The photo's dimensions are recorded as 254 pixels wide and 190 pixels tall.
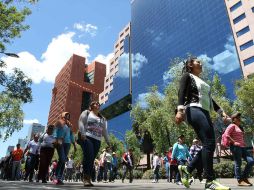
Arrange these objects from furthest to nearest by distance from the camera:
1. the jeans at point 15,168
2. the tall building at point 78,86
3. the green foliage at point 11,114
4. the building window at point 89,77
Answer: the building window at point 89,77
the tall building at point 78,86
the green foliage at point 11,114
the jeans at point 15,168

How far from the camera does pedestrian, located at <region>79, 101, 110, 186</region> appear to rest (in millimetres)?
6938

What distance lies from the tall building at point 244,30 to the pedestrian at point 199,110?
53515mm

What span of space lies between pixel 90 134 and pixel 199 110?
3201 mm

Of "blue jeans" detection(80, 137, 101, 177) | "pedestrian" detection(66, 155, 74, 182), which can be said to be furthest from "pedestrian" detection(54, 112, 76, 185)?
"pedestrian" detection(66, 155, 74, 182)

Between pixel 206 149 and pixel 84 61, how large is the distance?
140m

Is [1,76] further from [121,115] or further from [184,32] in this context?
[121,115]

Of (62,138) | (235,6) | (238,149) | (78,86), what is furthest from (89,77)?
(238,149)

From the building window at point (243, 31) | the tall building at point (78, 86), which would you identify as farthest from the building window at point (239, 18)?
the tall building at point (78, 86)

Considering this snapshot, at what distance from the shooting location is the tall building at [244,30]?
184 ft

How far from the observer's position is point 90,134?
7137mm

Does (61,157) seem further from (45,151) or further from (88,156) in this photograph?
(88,156)

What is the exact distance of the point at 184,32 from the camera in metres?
75.9

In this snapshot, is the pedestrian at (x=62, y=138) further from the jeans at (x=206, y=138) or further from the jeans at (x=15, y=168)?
the jeans at (x=15, y=168)

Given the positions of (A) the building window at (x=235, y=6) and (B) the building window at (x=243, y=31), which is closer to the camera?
(B) the building window at (x=243, y=31)
